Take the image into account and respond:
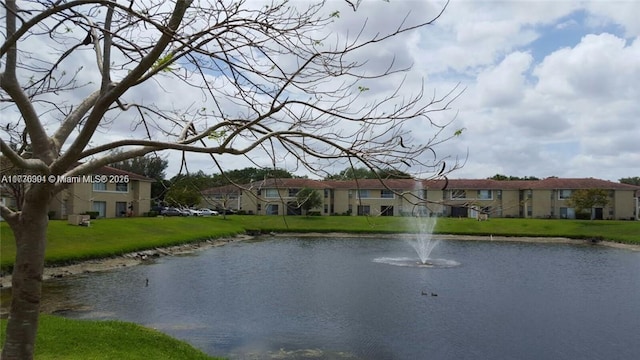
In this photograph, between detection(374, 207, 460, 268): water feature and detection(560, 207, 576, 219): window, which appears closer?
detection(374, 207, 460, 268): water feature

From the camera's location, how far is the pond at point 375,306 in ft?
44.5

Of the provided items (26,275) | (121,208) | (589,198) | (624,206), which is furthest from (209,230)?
(624,206)

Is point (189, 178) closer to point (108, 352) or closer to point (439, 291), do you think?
point (108, 352)

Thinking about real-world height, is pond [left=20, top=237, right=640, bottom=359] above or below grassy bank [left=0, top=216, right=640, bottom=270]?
below

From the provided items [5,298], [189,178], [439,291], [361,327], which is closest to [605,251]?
[439,291]

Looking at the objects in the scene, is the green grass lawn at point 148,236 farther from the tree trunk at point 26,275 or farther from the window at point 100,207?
the window at point 100,207

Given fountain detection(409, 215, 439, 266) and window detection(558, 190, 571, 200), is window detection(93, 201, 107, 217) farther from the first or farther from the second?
window detection(558, 190, 571, 200)

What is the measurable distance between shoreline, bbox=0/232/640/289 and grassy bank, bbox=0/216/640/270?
544 millimetres

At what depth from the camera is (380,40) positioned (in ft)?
16.6

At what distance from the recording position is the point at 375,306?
1822cm

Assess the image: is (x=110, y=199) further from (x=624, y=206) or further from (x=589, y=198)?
(x=624, y=206)

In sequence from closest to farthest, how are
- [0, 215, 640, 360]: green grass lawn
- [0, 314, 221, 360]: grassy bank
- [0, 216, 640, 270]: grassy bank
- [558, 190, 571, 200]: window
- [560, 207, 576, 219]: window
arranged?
[0, 314, 221, 360]: grassy bank, [0, 215, 640, 360]: green grass lawn, [0, 216, 640, 270]: grassy bank, [560, 207, 576, 219]: window, [558, 190, 571, 200]: window

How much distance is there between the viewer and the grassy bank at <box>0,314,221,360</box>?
9703 millimetres

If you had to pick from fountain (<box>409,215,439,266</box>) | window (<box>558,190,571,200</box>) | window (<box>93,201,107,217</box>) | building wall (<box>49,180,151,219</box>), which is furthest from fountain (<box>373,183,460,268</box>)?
window (<box>93,201,107,217</box>)
